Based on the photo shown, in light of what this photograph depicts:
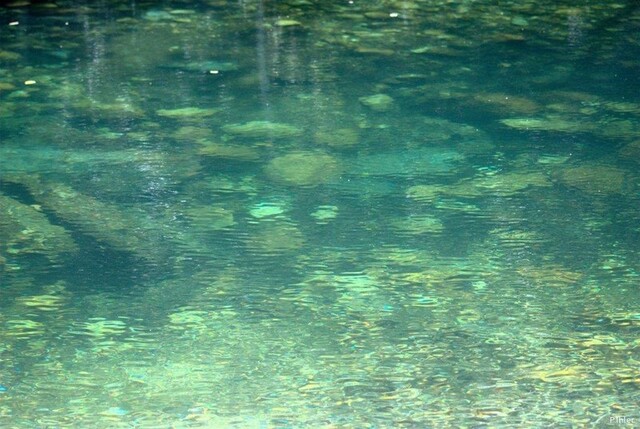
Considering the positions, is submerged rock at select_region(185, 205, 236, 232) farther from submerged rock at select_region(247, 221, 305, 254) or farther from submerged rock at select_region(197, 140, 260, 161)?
submerged rock at select_region(197, 140, 260, 161)

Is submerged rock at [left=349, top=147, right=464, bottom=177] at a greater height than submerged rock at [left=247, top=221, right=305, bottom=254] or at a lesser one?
greater

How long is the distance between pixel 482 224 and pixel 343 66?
4.85 ft

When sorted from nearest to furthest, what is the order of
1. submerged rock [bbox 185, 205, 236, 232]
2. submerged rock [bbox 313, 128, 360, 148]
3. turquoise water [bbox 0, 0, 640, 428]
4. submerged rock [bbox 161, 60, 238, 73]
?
1. turquoise water [bbox 0, 0, 640, 428]
2. submerged rock [bbox 185, 205, 236, 232]
3. submerged rock [bbox 313, 128, 360, 148]
4. submerged rock [bbox 161, 60, 238, 73]

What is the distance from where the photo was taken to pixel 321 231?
2.50 metres

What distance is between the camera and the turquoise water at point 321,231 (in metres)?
1.86

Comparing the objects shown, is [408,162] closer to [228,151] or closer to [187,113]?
[228,151]

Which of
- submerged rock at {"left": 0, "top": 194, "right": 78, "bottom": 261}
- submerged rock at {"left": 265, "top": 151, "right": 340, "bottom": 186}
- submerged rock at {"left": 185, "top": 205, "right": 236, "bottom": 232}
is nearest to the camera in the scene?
submerged rock at {"left": 0, "top": 194, "right": 78, "bottom": 261}

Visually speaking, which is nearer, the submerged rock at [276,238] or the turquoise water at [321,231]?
the turquoise water at [321,231]

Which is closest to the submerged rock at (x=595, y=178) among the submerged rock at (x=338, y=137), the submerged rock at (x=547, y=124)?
the submerged rock at (x=547, y=124)

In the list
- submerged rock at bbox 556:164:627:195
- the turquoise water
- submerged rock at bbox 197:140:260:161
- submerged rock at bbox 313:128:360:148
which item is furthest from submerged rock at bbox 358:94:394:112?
submerged rock at bbox 556:164:627:195

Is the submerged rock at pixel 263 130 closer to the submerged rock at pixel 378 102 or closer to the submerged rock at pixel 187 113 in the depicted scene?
the submerged rock at pixel 187 113

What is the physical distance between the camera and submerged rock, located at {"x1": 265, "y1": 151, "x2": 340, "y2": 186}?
110 inches

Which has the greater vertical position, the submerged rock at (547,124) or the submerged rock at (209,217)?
the submerged rock at (547,124)

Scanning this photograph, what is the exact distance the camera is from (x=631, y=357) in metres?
1.93
